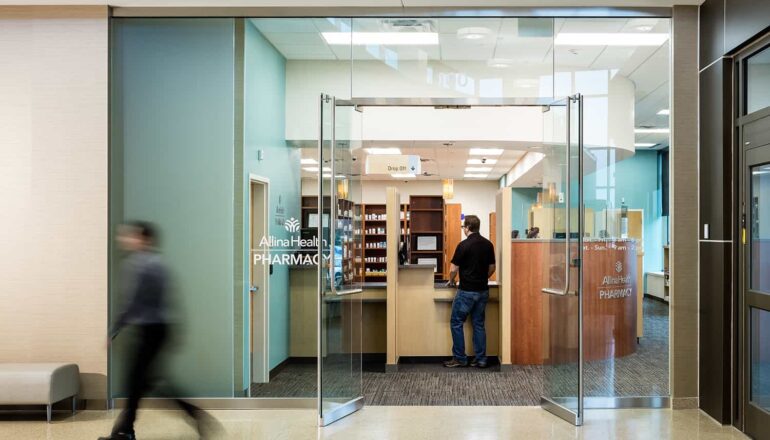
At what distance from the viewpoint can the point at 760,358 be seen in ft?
15.6

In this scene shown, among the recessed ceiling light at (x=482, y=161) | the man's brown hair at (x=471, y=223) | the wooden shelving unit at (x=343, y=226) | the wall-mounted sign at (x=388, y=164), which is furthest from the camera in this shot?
the recessed ceiling light at (x=482, y=161)

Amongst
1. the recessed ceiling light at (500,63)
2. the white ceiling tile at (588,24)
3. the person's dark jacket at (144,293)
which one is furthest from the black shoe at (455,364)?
the person's dark jacket at (144,293)

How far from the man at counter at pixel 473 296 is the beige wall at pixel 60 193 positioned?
377cm

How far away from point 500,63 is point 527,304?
3.12m

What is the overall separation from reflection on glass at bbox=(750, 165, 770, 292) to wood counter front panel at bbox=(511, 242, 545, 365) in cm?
302

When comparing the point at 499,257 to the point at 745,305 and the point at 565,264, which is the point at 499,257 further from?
the point at 745,305

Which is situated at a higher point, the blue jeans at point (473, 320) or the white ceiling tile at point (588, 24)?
the white ceiling tile at point (588, 24)

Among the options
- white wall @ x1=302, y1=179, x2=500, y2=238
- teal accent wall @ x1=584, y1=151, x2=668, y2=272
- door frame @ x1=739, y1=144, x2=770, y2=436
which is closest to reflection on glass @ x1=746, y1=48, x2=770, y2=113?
door frame @ x1=739, y1=144, x2=770, y2=436

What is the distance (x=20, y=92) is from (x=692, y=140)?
5.76 metres

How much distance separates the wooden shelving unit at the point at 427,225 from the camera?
1439 cm

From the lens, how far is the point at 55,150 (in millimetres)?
5715

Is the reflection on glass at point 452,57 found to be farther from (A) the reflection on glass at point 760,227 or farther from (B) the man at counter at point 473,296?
(B) the man at counter at point 473,296

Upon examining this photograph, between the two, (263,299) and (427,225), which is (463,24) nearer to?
(263,299)

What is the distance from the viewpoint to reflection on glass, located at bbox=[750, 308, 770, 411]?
464 centimetres
